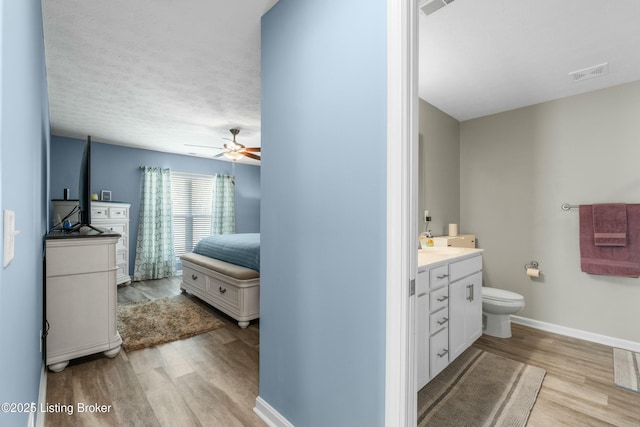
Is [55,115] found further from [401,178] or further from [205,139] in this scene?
[401,178]

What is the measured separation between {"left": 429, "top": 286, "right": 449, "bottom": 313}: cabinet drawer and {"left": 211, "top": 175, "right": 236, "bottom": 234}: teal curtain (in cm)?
→ 504

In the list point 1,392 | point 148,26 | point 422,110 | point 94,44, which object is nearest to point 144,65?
point 94,44

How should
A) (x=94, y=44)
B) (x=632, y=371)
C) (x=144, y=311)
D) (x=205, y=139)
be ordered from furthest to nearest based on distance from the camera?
1. (x=205, y=139)
2. (x=144, y=311)
3. (x=632, y=371)
4. (x=94, y=44)

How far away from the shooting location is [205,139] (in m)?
4.67

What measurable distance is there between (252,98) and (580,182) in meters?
3.47

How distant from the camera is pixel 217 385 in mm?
2037

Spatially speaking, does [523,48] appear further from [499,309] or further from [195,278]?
[195,278]

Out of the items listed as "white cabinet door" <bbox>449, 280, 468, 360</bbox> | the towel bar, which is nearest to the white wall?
the towel bar

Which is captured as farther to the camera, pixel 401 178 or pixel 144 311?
pixel 144 311

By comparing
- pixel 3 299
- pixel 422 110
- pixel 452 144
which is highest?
pixel 422 110

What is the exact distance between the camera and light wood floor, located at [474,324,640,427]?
5.81ft

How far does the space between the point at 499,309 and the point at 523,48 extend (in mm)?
2259

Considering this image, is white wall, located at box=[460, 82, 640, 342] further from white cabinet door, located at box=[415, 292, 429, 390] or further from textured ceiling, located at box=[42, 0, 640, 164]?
white cabinet door, located at box=[415, 292, 429, 390]

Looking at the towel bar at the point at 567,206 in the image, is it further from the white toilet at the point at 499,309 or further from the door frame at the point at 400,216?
the door frame at the point at 400,216
